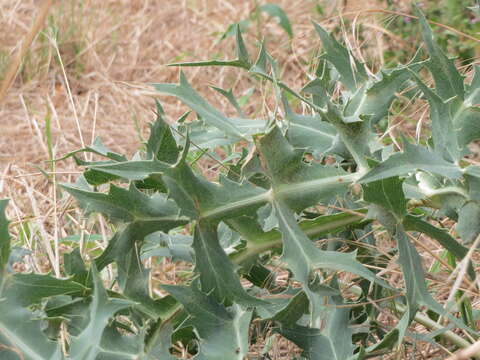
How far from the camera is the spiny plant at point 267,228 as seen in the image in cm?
89

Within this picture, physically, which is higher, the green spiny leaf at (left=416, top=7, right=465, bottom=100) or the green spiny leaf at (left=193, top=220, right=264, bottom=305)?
the green spiny leaf at (left=416, top=7, right=465, bottom=100)

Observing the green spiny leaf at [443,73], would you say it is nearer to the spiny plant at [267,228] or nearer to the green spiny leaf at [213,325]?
the spiny plant at [267,228]

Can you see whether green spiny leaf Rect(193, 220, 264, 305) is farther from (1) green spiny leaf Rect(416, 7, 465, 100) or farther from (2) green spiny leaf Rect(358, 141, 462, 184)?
(1) green spiny leaf Rect(416, 7, 465, 100)

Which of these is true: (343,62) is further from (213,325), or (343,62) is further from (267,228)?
(213,325)

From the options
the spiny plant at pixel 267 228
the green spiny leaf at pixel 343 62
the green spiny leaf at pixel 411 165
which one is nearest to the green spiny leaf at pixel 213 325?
the spiny plant at pixel 267 228

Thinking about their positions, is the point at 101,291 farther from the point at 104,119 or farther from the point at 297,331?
the point at 104,119

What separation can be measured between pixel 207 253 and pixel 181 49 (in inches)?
98.2

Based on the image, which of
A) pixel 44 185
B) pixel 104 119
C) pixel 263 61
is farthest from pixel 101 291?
pixel 104 119

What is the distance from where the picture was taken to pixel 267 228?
40.3 inches

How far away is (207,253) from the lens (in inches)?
36.1

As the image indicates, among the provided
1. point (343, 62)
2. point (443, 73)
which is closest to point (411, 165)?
point (443, 73)

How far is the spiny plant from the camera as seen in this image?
0.89 m

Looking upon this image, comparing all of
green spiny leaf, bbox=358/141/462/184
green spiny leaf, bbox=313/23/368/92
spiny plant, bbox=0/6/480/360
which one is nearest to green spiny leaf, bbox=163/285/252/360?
spiny plant, bbox=0/6/480/360

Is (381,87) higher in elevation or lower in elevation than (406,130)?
higher
